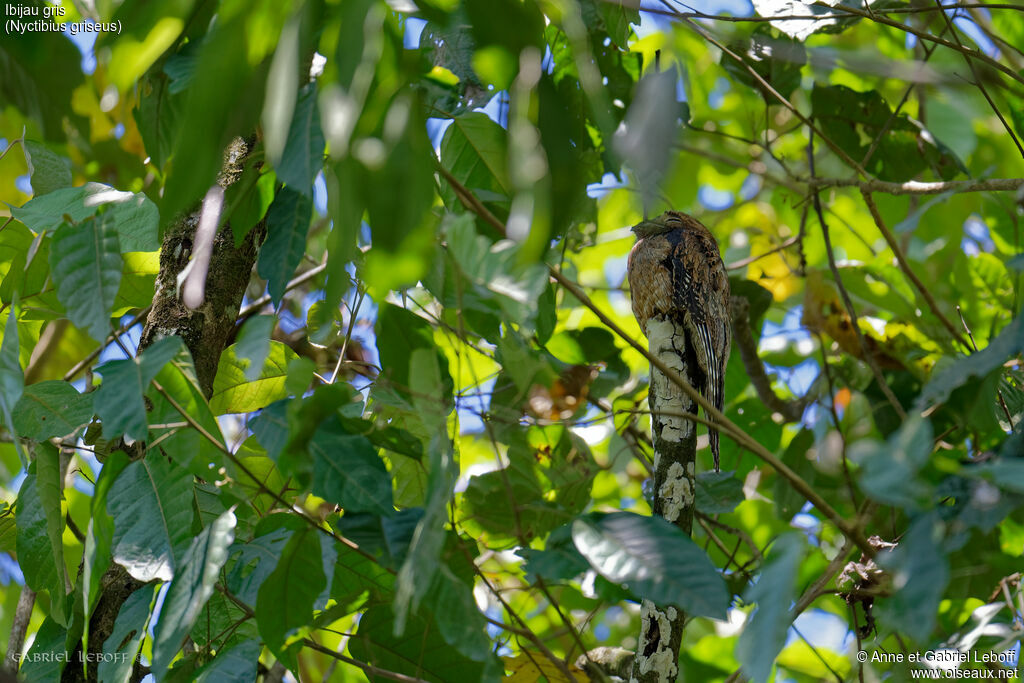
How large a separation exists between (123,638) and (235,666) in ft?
0.68

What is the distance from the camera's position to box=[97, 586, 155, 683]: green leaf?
1.41 metres

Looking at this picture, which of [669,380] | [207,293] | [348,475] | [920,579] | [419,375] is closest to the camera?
[920,579]

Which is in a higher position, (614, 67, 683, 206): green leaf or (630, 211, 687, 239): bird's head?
(630, 211, 687, 239): bird's head

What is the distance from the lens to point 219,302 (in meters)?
2.01

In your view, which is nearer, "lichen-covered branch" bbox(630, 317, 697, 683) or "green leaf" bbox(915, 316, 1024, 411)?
"green leaf" bbox(915, 316, 1024, 411)

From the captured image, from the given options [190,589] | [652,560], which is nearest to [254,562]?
[190,589]

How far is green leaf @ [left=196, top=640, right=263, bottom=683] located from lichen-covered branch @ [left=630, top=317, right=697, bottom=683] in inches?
29.7

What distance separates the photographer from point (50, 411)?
164cm

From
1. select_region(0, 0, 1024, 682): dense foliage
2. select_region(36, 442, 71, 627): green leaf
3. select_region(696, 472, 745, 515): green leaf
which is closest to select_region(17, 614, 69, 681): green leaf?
select_region(0, 0, 1024, 682): dense foliage

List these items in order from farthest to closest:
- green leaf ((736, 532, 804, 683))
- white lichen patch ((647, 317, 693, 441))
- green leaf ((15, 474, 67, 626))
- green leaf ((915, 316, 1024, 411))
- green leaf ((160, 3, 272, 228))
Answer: white lichen patch ((647, 317, 693, 441)) → green leaf ((15, 474, 67, 626)) → green leaf ((915, 316, 1024, 411)) → green leaf ((736, 532, 804, 683)) → green leaf ((160, 3, 272, 228))

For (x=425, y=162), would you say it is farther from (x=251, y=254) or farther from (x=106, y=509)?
(x=251, y=254)

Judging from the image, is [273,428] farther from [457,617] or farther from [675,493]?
[675,493]

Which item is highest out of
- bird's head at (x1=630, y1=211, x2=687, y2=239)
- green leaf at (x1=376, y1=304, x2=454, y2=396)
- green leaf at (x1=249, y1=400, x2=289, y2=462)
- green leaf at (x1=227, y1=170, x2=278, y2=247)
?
bird's head at (x1=630, y1=211, x2=687, y2=239)

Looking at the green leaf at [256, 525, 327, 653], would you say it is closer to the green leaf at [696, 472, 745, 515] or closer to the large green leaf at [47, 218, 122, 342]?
the large green leaf at [47, 218, 122, 342]
